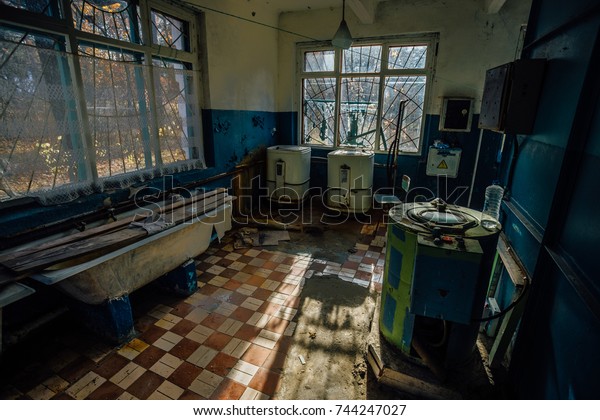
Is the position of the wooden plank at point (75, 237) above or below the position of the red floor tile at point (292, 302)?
above

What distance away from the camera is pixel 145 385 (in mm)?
2111

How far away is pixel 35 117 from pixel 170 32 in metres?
1.96

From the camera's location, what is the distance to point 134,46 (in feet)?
10.4

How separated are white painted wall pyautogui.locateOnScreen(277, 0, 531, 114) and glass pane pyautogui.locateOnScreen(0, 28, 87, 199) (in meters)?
4.41

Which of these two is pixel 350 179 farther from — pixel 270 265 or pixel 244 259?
pixel 244 259

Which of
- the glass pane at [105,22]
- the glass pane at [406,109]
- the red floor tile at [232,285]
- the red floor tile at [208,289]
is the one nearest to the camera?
the glass pane at [105,22]

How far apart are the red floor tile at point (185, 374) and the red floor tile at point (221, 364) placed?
93mm

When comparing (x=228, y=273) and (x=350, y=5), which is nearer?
(x=228, y=273)

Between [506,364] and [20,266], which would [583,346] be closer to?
[506,364]

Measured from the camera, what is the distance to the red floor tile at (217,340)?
2459 mm

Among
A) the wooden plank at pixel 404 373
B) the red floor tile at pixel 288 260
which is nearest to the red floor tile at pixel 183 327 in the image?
the red floor tile at pixel 288 260

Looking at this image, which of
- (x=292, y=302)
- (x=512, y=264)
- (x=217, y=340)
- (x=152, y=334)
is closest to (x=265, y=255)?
(x=292, y=302)

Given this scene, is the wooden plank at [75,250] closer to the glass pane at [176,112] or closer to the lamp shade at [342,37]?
the glass pane at [176,112]

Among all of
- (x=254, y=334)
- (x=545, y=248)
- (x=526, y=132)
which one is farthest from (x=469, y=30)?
(x=254, y=334)
